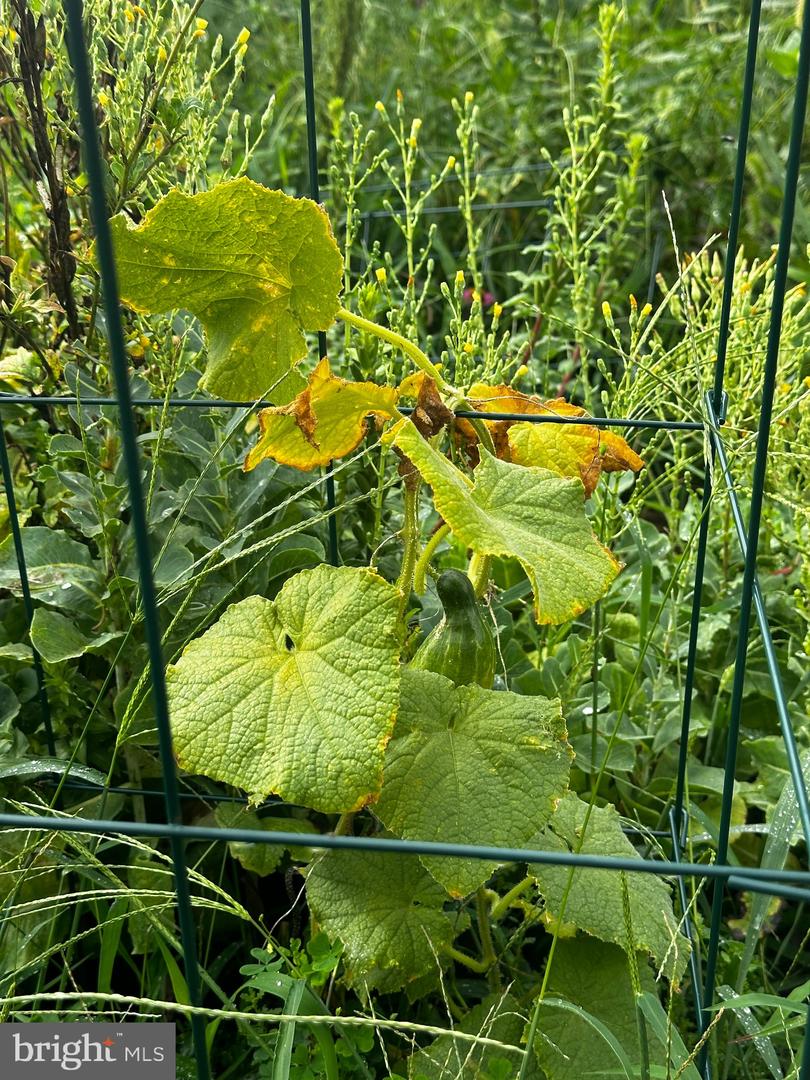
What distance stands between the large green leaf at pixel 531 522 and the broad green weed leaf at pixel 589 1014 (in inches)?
14.7

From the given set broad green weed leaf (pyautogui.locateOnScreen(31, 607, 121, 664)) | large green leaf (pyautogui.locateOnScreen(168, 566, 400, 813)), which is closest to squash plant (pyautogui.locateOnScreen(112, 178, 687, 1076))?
large green leaf (pyautogui.locateOnScreen(168, 566, 400, 813))

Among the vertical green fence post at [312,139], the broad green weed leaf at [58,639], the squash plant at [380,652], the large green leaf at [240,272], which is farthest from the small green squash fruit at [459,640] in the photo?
the broad green weed leaf at [58,639]

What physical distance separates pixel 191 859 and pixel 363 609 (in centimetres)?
51

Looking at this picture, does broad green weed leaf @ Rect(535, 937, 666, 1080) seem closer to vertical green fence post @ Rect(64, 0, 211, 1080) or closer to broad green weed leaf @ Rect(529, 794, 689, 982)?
broad green weed leaf @ Rect(529, 794, 689, 982)

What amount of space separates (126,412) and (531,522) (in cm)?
43

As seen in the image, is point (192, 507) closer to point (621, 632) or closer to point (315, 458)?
point (315, 458)

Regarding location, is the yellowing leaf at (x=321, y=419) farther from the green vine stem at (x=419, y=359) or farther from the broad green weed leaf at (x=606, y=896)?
the broad green weed leaf at (x=606, y=896)

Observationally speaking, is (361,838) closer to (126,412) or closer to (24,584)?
(126,412)

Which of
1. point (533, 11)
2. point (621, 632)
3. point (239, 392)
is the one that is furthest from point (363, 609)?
point (533, 11)

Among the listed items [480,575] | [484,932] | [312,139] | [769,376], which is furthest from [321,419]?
[484,932]

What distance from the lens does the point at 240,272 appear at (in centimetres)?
94

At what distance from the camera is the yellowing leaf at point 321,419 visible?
947 millimetres

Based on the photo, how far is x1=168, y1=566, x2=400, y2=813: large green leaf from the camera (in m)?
0.81

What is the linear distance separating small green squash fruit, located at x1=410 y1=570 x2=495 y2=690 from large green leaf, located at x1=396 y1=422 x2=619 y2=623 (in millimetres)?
85
